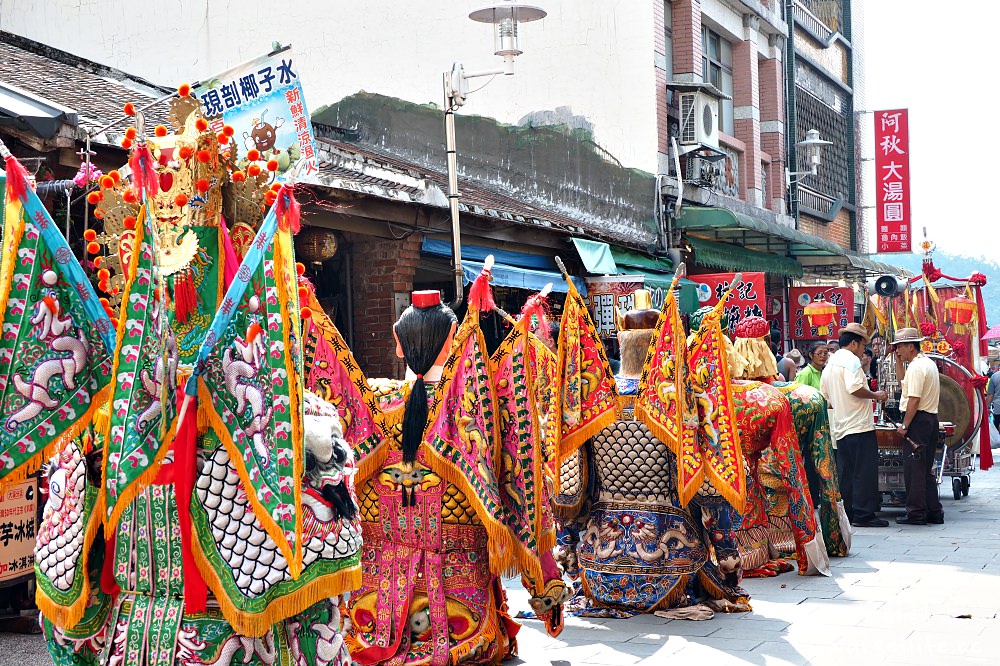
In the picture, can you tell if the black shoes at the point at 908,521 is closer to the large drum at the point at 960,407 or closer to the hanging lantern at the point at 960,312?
the large drum at the point at 960,407

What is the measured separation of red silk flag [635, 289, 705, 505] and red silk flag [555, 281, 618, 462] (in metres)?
0.21

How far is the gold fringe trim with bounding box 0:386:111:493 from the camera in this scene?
3.29m

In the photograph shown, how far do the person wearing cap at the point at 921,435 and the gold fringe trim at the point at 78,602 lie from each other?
868 centimetres

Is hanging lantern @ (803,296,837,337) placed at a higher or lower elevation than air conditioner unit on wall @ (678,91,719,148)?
lower

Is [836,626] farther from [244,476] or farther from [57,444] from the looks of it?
[57,444]

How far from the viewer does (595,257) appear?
42.7 feet

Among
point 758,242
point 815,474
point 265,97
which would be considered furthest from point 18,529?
point 758,242

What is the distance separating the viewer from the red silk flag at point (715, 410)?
652 cm

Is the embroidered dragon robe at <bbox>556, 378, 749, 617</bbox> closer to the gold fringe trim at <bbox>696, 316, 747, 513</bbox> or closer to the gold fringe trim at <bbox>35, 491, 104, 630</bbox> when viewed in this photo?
the gold fringe trim at <bbox>696, 316, 747, 513</bbox>

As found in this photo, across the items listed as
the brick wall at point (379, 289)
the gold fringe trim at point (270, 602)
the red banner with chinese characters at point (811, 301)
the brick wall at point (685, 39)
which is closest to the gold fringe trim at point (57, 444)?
the gold fringe trim at point (270, 602)

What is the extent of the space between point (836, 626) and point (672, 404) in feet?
5.17

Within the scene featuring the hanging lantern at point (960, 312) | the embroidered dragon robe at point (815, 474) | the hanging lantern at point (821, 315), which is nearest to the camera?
the embroidered dragon robe at point (815, 474)

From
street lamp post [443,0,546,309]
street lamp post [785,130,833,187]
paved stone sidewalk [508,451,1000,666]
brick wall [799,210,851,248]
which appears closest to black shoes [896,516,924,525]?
paved stone sidewalk [508,451,1000,666]

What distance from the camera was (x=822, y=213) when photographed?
24375 millimetres
